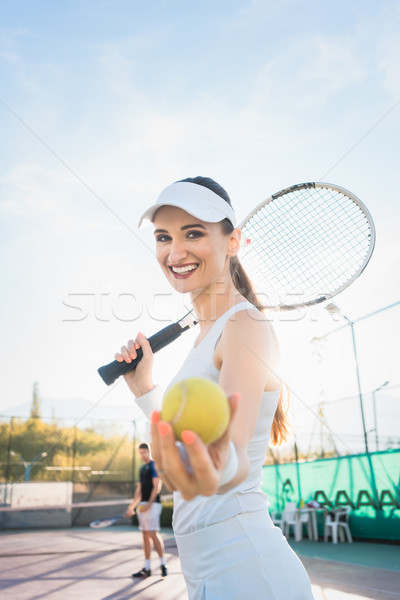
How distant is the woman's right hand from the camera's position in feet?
6.32

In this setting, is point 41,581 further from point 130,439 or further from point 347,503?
point 130,439

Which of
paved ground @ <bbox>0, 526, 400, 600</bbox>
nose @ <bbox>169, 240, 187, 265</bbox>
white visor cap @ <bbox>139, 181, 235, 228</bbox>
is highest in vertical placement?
white visor cap @ <bbox>139, 181, 235, 228</bbox>

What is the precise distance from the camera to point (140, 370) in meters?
1.94

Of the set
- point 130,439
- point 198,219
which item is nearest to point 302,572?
point 198,219

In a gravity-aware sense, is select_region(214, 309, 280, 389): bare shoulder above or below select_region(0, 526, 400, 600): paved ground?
above

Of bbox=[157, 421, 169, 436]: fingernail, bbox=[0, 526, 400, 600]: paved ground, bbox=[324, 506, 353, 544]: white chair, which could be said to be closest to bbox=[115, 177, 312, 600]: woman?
bbox=[157, 421, 169, 436]: fingernail

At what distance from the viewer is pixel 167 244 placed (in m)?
1.74

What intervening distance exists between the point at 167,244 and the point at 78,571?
778 cm

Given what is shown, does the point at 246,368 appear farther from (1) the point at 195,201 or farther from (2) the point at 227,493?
(1) the point at 195,201

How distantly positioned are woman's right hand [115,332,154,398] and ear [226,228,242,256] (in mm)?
456

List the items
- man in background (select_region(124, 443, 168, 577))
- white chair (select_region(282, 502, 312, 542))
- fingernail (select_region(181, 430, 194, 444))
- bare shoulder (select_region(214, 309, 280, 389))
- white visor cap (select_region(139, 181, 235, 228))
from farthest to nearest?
white chair (select_region(282, 502, 312, 542))
man in background (select_region(124, 443, 168, 577))
white visor cap (select_region(139, 181, 235, 228))
bare shoulder (select_region(214, 309, 280, 389))
fingernail (select_region(181, 430, 194, 444))

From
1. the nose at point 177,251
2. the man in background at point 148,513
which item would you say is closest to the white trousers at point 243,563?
the nose at point 177,251

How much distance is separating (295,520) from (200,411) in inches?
475

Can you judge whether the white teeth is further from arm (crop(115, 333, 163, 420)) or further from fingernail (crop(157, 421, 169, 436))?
fingernail (crop(157, 421, 169, 436))
